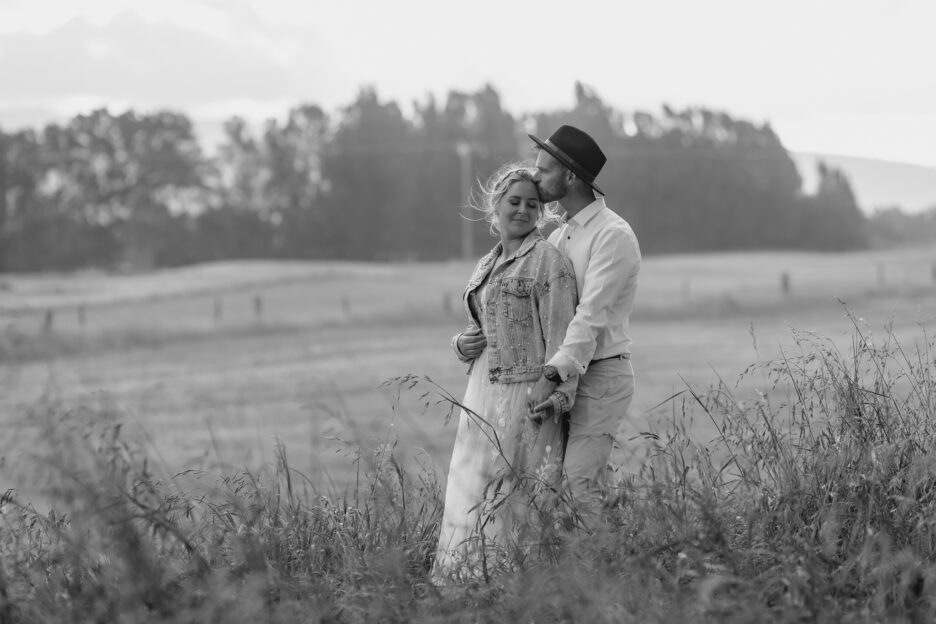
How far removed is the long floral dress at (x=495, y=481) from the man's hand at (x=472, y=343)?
0.03 m

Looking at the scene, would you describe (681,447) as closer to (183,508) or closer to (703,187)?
(183,508)

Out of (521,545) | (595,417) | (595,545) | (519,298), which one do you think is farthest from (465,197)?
(595,545)

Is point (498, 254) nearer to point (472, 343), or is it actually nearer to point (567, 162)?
point (472, 343)

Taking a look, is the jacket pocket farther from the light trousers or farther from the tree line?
the tree line

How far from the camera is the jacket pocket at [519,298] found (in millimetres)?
4492

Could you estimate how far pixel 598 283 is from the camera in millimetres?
4336

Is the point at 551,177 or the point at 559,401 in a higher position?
the point at 551,177

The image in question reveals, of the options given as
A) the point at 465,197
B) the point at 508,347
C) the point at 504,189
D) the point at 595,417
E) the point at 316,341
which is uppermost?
the point at 465,197

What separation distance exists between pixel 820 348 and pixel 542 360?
110cm

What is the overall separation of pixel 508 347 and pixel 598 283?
1.43ft

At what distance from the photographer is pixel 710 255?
79.3 meters

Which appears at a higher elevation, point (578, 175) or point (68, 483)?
point (578, 175)

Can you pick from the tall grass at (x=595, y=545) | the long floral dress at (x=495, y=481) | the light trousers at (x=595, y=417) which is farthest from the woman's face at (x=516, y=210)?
the tall grass at (x=595, y=545)

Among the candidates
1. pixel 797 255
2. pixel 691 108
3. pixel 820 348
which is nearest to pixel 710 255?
pixel 797 255
